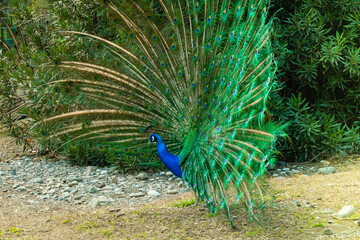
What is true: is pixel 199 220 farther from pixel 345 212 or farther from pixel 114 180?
pixel 114 180

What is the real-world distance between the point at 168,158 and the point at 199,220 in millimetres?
774

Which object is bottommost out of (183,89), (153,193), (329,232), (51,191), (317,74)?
(329,232)

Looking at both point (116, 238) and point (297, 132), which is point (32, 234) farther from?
point (297, 132)

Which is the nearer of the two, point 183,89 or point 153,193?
point 183,89

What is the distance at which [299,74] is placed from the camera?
7.65 meters

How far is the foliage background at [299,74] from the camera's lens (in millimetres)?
7238

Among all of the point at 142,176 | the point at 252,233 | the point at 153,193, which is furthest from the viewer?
A: the point at 142,176

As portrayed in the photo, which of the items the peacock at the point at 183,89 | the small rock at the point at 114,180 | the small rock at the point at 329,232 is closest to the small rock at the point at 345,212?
the small rock at the point at 329,232

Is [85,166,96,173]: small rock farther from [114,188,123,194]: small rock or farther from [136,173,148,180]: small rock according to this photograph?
[114,188,123,194]: small rock

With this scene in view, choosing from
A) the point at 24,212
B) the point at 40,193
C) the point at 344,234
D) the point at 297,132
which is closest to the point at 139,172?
the point at 40,193

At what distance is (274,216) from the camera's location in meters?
4.52

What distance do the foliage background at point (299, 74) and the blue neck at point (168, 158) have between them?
8.42 ft

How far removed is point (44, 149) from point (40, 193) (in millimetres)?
2036

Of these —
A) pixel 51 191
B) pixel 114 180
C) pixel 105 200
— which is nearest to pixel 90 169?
pixel 114 180
